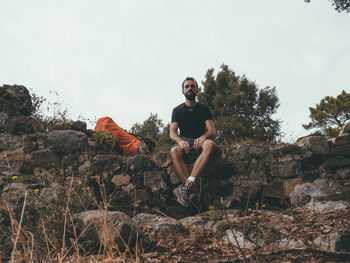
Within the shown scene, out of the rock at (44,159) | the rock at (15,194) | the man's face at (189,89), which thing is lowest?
the rock at (15,194)

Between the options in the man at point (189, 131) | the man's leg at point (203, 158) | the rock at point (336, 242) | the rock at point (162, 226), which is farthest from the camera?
the man at point (189, 131)

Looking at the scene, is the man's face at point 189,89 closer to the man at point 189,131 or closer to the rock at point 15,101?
the man at point 189,131

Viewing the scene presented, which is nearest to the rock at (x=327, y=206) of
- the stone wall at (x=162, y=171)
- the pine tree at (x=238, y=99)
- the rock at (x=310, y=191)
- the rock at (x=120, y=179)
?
the rock at (x=310, y=191)

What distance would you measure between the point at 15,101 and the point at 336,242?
4389mm

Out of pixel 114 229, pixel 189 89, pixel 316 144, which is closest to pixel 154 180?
pixel 189 89

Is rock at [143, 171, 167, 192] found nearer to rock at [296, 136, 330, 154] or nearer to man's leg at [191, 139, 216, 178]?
man's leg at [191, 139, 216, 178]

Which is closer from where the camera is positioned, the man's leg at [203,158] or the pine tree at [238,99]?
the man's leg at [203,158]

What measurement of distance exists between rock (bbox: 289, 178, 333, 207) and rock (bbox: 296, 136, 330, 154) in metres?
0.41

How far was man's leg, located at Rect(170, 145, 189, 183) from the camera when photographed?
332 cm

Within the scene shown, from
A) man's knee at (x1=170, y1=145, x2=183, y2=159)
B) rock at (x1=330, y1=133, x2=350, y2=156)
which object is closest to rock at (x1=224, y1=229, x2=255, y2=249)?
man's knee at (x1=170, y1=145, x2=183, y2=159)

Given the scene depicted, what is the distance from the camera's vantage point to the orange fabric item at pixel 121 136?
167 inches

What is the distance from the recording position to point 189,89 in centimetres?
401

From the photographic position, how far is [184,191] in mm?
3166

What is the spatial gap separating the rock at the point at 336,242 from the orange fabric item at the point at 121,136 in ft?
9.54
